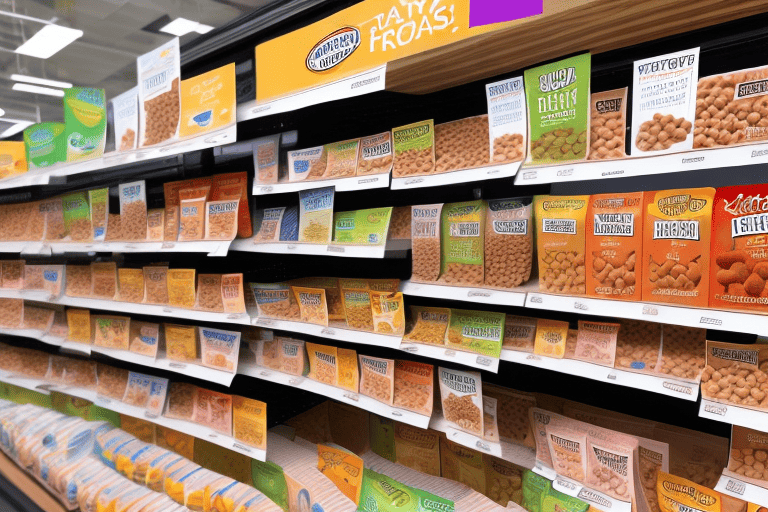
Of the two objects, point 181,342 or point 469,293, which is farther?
point 181,342

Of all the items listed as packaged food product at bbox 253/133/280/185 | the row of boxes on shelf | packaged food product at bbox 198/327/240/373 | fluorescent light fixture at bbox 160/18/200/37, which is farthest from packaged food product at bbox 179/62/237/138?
fluorescent light fixture at bbox 160/18/200/37

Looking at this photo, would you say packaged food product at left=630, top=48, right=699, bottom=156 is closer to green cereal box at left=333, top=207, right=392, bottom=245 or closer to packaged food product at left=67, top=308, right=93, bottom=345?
green cereal box at left=333, top=207, right=392, bottom=245

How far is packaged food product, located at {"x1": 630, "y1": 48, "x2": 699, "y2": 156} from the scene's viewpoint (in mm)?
1027

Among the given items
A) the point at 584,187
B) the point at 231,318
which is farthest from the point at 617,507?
the point at 231,318

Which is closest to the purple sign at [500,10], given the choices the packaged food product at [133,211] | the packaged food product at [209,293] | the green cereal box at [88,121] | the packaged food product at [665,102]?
the packaged food product at [665,102]

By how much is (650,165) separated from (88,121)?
249 cm

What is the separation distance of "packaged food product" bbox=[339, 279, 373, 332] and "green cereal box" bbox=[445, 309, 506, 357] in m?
0.32

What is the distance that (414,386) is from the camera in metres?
1.65

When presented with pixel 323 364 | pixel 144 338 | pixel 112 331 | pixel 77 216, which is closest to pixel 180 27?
pixel 77 216

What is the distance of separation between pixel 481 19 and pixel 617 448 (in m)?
1.22

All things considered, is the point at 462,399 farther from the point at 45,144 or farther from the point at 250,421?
the point at 45,144

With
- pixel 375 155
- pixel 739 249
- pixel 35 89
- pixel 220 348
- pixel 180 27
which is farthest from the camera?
pixel 35 89

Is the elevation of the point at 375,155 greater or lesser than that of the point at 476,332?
greater

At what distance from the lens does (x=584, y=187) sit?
1633 mm
